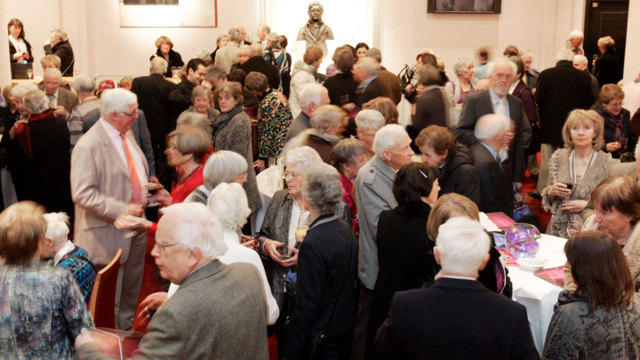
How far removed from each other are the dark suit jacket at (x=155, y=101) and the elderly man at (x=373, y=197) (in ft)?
14.3

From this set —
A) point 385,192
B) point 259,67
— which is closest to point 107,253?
point 385,192

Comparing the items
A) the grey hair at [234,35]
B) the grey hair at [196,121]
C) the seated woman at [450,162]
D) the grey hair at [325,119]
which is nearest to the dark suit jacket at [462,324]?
the seated woman at [450,162]

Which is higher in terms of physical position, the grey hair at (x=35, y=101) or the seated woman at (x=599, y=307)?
the grey hair at (x=35, y=101)

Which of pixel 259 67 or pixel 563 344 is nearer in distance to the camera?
pixel 563 344

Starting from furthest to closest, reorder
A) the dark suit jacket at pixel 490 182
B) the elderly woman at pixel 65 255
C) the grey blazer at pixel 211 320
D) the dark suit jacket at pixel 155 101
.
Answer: the dark suit jacket at pixel 155 101
the dark suit jacket at pixel 490 182
the elderly woman at pixel 65 255
the grey blazer at pixel 211 320

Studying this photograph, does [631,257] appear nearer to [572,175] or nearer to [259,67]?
[572,175]

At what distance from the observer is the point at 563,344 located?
109 inches

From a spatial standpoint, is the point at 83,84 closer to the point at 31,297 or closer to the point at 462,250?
the point at 31,297

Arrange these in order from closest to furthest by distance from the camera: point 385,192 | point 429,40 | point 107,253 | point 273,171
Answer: point 385,192
point 107,253
point 273,171
point 429,40

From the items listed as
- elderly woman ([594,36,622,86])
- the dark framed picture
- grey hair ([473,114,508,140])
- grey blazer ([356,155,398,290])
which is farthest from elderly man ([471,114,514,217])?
the dark framed picture

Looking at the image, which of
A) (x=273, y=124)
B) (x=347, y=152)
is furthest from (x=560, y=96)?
(x=347, y=152)

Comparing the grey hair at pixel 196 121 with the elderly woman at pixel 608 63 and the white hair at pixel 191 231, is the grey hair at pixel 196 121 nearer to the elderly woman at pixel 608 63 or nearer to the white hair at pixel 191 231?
the white hair at pixel 191 231

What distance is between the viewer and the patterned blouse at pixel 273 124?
683 centimetres

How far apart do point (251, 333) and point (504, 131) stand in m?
2.99
